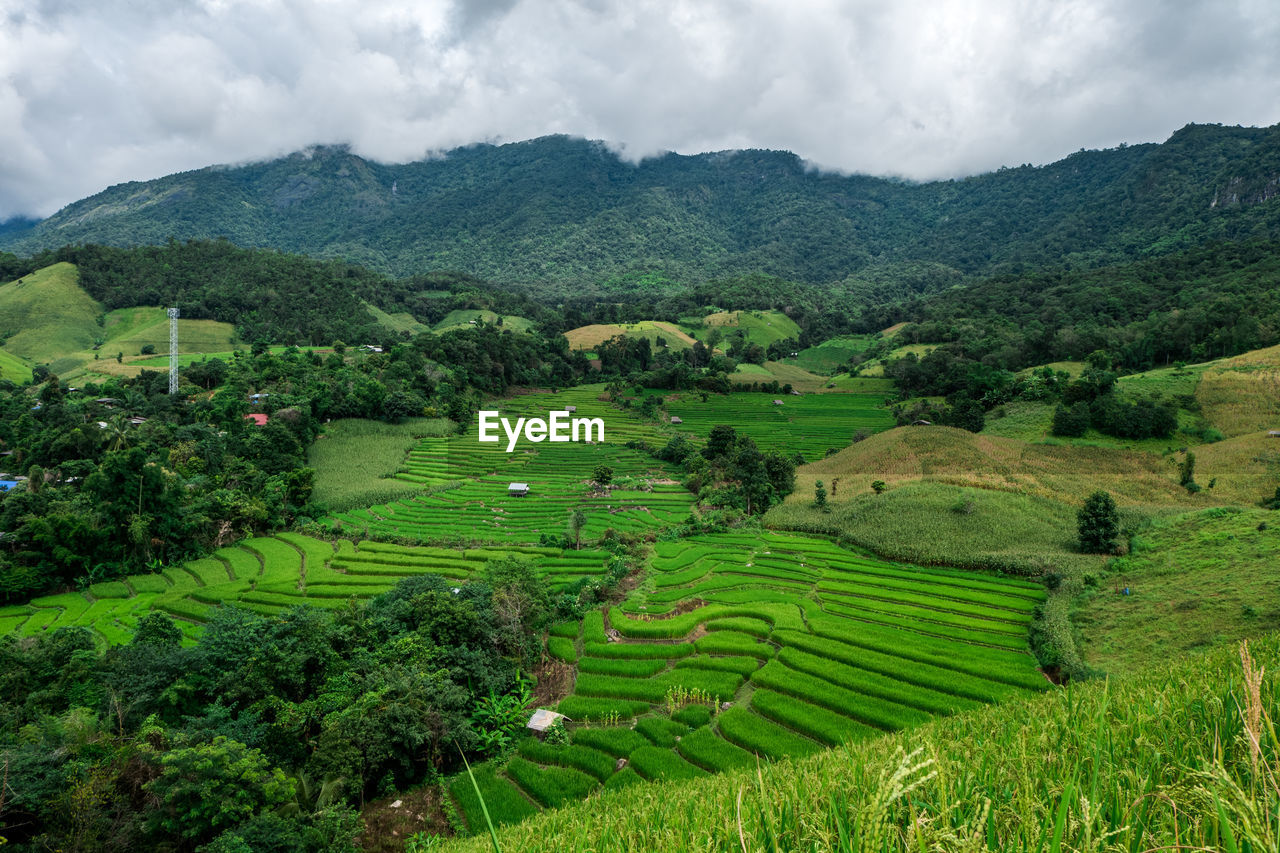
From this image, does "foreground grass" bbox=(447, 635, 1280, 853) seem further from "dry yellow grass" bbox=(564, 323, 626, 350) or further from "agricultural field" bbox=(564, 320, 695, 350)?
"agricultural field" bbox=(564, 320, 695, 350)

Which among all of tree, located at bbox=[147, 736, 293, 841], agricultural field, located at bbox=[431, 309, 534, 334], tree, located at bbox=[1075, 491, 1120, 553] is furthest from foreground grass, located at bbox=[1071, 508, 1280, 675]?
agricultural field, located at bbox=[431, 309, 534, 334]

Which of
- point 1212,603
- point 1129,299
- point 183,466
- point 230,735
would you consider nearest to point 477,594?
point 230,735

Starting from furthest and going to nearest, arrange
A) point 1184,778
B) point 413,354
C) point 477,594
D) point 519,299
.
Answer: point 519,299 → point 413,354 → point 477,594 → point 1184,778

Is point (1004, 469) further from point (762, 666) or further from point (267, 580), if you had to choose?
point (267, 580)

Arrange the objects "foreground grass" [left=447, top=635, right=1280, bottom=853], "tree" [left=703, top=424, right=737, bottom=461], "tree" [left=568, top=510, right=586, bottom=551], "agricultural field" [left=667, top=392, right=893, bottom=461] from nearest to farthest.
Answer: "foreground grass" [left=447, top=635, right=1280, bottom=853]
"tree" [left=568, top=510, right=586, bottom=551]
"tree" [left=703, top=424, right=737, bottom=461]
"agricultural field" [left=667, top=392, right=893, bottom=461]

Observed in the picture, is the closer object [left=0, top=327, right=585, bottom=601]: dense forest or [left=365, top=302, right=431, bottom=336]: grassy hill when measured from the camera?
[left=0, top=327, right=585, bottom=601]: dense forest

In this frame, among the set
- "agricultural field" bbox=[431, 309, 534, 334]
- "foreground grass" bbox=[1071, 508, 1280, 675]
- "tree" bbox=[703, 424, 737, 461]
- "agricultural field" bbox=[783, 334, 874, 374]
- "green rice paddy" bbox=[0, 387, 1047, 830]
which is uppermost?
"agricultural field" bbox=[431, 309, 534, 334]

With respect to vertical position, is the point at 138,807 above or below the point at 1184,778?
below

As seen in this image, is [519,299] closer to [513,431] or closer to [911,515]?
[513,431]
